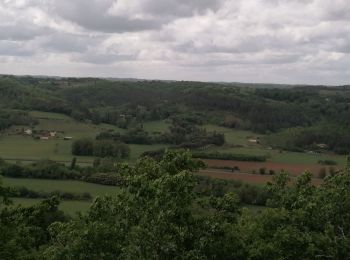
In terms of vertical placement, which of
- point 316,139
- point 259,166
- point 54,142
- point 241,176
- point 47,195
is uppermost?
point 316,139

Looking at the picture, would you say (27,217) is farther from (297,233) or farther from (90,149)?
(90,149)

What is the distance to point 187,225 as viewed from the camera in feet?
60.0

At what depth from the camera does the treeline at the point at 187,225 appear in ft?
57.9

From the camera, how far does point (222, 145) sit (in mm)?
133250

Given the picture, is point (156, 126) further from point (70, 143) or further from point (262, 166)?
point (262, 166)

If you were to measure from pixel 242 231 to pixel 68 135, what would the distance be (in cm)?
12647

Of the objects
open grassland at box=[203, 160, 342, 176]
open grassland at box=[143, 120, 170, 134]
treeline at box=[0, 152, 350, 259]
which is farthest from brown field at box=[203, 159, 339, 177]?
Answer: treeline at box=[0, 152, 350, 259]

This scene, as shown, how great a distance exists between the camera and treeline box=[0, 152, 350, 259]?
1765cm

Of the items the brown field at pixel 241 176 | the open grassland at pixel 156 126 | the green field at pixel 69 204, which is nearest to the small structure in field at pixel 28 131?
the open grassland at pixel 156 126

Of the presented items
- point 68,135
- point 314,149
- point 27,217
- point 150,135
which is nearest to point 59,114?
point 68,135

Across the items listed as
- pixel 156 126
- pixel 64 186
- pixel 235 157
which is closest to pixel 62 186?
pixel 64 186

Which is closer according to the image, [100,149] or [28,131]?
[100,149]

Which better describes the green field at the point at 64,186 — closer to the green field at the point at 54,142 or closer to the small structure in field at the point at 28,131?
the green field at the point at 54,142

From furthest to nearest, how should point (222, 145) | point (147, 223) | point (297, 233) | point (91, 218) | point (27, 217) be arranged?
point (222, 145), point (27, 217), point (91, 218), point (297, 233), point (147, 223)
